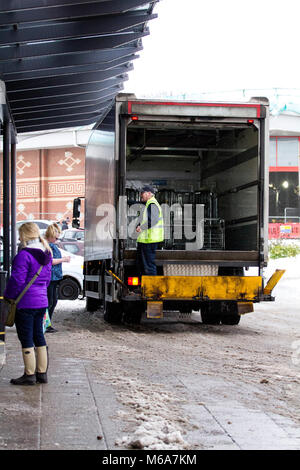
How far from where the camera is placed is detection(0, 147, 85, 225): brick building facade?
141 ft

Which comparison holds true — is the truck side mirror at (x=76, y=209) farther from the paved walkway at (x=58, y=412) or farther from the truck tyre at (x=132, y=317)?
the paved walkway at (x=58, y=412)

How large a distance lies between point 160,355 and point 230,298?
2844 mm

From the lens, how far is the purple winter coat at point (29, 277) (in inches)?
271

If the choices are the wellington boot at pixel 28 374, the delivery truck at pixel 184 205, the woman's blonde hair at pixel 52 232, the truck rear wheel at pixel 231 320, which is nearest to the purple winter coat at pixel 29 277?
the wellington boot at pixel 28 374

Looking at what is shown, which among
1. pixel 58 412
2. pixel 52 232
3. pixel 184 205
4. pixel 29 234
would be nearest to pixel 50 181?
pixel 184 205

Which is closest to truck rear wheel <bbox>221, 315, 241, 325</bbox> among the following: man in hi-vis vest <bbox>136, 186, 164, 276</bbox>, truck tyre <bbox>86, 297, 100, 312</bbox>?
man in hi-vis vest <bbox>136, 186, 164, 276</bbox>

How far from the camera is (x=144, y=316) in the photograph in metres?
12.6

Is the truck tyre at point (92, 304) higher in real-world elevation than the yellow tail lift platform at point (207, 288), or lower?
lower

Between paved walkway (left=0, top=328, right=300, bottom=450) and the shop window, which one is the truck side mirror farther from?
the shop window

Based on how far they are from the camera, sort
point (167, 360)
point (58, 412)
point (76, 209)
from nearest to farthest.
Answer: point (58, 412)
point (167, 360)
point (76, 209)

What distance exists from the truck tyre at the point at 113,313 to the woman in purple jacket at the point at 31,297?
5885 millimetres

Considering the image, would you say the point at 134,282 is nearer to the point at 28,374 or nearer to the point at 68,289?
the point at 28,374

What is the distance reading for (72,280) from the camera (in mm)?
17969

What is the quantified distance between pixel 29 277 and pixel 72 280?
36.4ft
